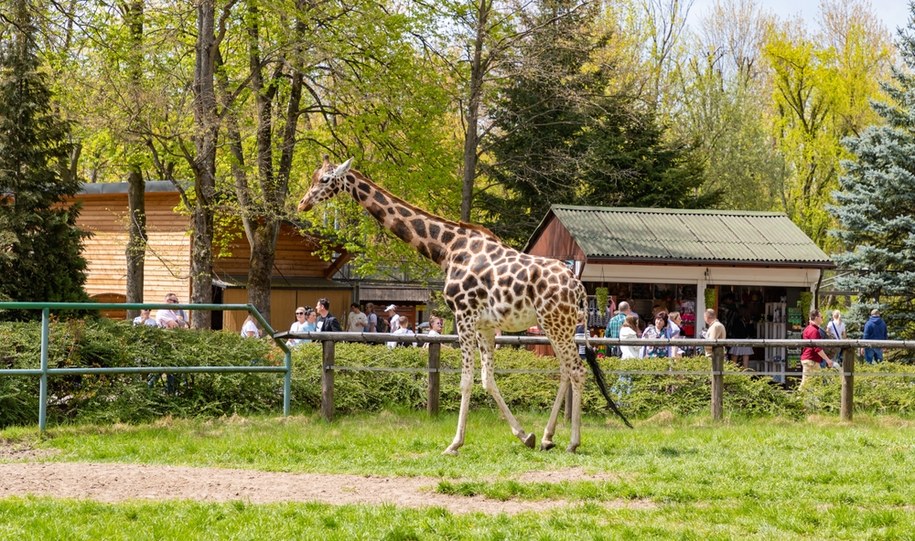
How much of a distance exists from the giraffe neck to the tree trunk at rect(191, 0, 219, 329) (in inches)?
313

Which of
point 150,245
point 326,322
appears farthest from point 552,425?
point 150,245

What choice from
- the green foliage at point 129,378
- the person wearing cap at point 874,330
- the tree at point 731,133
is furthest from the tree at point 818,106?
the green foliage at point 129,378

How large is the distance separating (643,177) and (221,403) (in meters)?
23.8

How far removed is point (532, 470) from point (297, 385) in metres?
5.82

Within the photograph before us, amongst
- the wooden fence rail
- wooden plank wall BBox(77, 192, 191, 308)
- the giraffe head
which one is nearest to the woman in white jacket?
the wooden fence rail

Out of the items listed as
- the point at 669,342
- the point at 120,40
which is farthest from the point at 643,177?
the point at 669,342

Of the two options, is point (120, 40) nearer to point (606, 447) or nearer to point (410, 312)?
point (606, 447)

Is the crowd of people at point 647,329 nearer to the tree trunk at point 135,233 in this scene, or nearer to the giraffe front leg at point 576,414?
the giraffe front leg at point 576,414

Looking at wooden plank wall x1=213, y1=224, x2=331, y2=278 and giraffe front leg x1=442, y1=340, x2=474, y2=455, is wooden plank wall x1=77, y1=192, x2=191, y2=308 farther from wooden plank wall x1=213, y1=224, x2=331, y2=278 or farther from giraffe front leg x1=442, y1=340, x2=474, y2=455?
giraffe front leg x1=442, y1=340, x2=474, y2=455

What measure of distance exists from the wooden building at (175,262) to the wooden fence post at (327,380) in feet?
46.2

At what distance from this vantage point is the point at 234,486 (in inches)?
384

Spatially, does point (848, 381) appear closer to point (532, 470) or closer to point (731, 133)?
point (532, 470)

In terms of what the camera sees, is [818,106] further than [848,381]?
Yes

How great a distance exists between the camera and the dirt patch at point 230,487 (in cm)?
911
